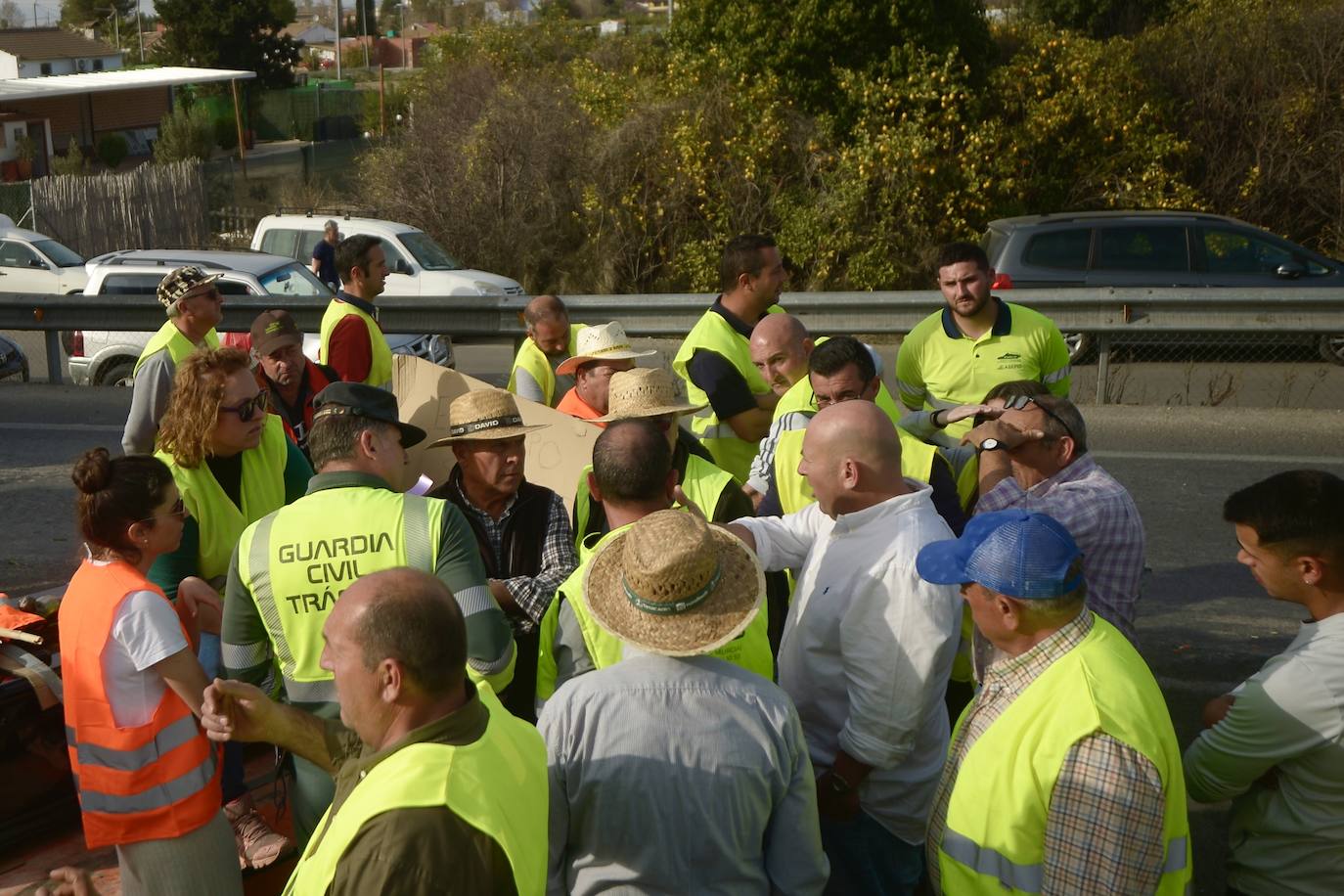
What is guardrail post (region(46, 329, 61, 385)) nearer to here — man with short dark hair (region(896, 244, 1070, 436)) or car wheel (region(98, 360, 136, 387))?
car wheel (region(98, 360, 136, 387))

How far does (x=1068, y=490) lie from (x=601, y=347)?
2.35m

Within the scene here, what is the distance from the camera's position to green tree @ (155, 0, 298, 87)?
51062mm

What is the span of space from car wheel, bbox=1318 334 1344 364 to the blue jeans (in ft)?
35.2

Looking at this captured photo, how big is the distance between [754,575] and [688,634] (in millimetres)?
243

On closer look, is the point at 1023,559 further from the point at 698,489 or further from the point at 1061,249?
the point at 1061,249

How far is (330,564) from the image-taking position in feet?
11.6

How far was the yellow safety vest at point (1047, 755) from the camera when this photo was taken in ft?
9.07

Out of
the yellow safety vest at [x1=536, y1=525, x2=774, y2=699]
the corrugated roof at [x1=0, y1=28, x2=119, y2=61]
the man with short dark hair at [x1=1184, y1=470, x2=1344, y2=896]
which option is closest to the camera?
the man with short dark hair at [x1=1184, y1=470, x2=1344, y2=896]

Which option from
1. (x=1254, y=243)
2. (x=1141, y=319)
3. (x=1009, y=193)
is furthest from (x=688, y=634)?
(x=1009, y=193)

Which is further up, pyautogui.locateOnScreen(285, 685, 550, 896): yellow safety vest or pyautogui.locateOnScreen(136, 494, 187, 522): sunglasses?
pyautogui.locateOnScreen(136, 494, 187, 522): sunglasses

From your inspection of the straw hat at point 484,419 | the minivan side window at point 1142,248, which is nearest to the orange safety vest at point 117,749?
the straw hat at point 484,419

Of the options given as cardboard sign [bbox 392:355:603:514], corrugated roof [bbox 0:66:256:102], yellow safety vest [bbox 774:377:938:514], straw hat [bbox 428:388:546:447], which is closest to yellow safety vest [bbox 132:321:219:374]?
cardboard sign [bbox 392:355:603:514]

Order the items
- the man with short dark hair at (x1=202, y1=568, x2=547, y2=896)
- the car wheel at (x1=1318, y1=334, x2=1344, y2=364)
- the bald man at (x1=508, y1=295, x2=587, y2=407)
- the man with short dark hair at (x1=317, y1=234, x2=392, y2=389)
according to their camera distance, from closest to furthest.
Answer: the man with short dark hair at (x1=202, y1=568, x2=547, y2=896)
the man with short dark hair at (x1=317, y1=234, x2=392, y2=389)
the bald man at (x1=508, y1=295, x2=587, y2=407)
the car wheel at (x1=1318, y1=334, x2=1344, y2=364)

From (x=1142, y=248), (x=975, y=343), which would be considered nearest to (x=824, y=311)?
(x=1142, y=248)
